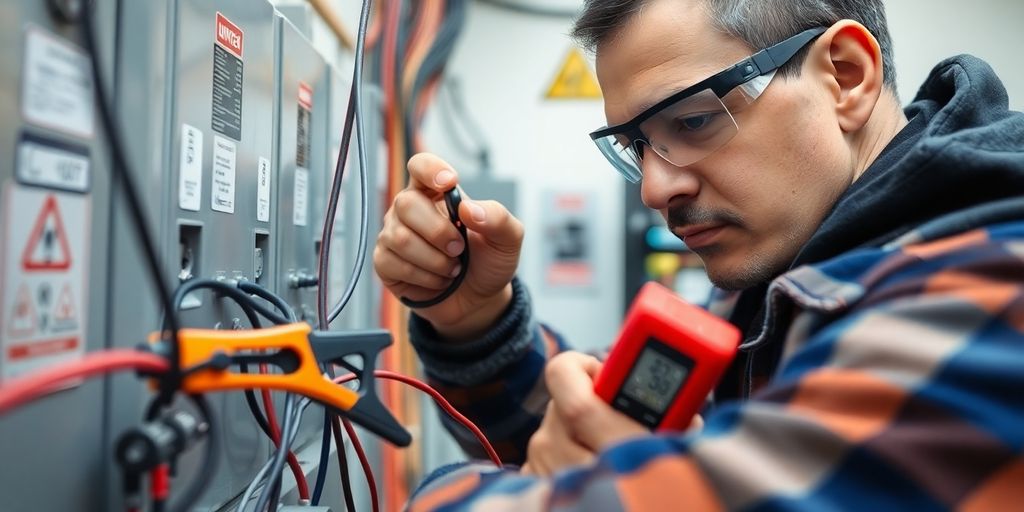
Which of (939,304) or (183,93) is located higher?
(183,93)

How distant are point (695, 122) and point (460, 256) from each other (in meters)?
0.33

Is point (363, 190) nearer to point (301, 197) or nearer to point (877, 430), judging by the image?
point (301, 197)

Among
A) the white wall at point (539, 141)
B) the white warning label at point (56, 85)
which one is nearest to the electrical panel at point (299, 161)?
the white warning label at point (56, 85)

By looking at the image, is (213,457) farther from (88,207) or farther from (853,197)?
(853,197)

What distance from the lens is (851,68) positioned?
86 centimetres

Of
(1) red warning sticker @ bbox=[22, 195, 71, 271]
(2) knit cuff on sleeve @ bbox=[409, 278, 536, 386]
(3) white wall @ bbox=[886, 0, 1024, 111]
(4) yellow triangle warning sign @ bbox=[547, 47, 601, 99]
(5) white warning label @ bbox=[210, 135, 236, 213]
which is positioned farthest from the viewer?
(4) yellow triangle warning sign @ bbox=[547, 47, 601, 99]

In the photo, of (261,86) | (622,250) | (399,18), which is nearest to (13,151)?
(261,86)

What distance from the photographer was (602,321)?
8.30 ft

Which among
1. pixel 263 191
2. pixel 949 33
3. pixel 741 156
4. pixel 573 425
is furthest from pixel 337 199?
pixel 949 33

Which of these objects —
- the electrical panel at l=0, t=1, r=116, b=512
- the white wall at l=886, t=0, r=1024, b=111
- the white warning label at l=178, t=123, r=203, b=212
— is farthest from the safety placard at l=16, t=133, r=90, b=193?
the white wall at l=886, t=0, r=1024, b=111

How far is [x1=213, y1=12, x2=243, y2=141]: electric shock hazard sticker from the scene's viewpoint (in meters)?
0.69

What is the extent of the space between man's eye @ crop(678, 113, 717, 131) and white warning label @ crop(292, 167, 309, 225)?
1.60ft

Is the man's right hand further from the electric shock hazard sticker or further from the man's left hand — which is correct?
the man's left hand

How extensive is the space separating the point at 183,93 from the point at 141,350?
266 millimetres
